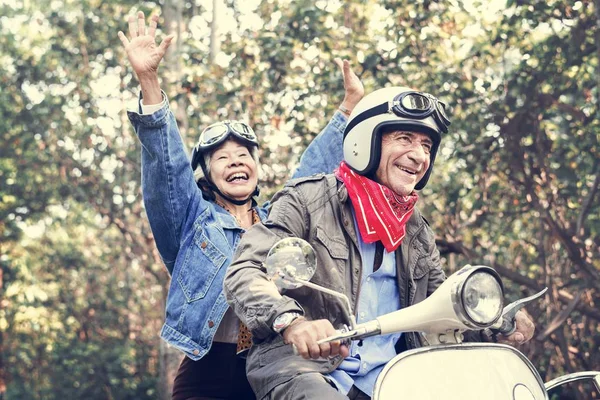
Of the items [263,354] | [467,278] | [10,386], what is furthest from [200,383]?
[10,386]

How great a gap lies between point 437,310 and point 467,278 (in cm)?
14

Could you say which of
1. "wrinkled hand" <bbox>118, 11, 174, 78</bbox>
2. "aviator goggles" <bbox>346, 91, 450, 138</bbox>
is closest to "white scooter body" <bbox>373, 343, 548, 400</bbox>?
"aviator goggles" <bbox>346, 91, 450, 138</bbox>

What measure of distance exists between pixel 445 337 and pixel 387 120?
2.98 feet

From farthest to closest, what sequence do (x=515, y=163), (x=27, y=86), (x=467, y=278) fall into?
(x=27, y=86) → (x=515, y=163) → (x=467, y=278)

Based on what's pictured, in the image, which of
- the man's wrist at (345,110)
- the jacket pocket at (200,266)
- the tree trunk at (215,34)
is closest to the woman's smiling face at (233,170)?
the jacket pocket at (200,266)

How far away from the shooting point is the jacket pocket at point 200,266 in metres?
3.92

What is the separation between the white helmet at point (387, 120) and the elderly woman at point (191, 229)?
1.02 meters

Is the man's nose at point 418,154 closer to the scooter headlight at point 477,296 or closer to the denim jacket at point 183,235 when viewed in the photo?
the scooter headlight at point 477,296

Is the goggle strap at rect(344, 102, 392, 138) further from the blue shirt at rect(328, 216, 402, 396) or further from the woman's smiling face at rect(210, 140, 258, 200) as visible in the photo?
the woman's smiling face at rect(210, 140, 258, 200)

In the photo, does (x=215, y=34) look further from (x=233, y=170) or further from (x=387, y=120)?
(x=387, y=120)

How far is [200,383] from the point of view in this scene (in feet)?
12.6

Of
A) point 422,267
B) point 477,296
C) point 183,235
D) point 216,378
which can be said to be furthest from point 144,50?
point 477,296

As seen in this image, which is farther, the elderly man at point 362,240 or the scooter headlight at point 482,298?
the elderly man at point 362,240

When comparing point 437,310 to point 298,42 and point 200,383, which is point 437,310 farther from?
point 298,42
